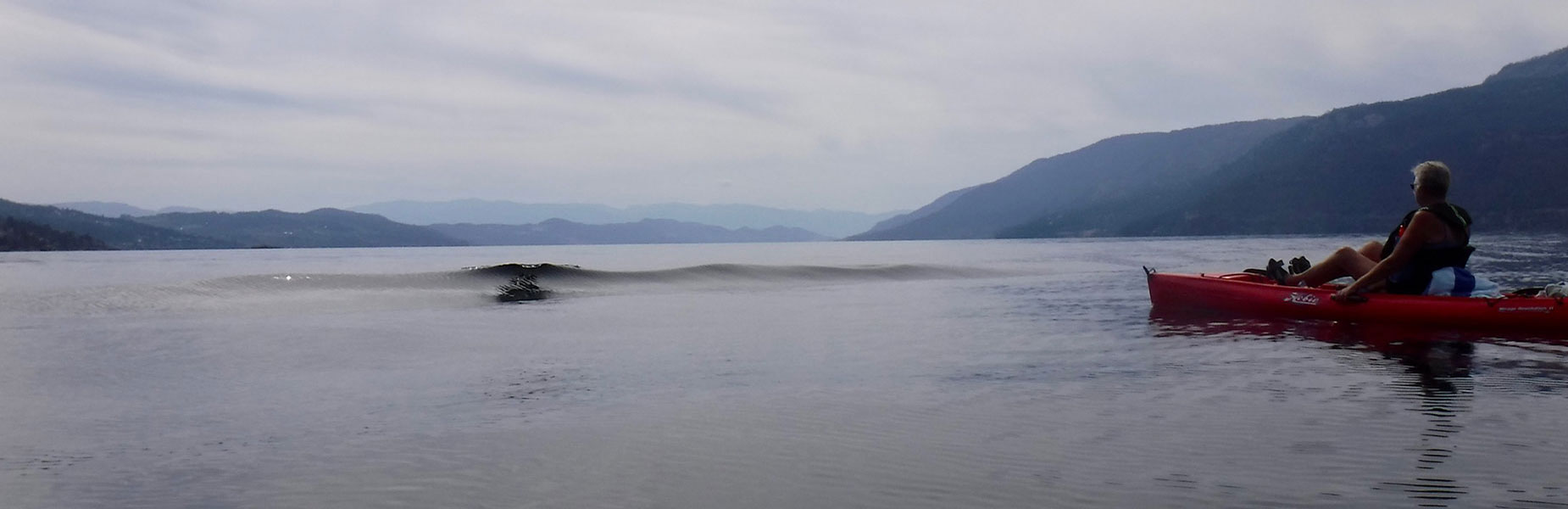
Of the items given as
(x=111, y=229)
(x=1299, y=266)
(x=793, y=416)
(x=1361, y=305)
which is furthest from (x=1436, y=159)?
(x=111, y=229)

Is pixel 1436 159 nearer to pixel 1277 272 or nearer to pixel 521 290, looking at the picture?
pixel 521 290

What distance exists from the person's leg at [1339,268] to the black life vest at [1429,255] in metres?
0.39

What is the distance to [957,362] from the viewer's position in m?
12.5

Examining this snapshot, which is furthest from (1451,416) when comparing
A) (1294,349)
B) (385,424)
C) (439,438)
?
(385,424)

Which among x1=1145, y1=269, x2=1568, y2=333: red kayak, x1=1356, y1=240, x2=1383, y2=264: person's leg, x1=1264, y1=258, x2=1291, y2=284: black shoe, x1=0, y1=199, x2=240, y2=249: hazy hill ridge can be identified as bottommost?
x1=1145, y1=269, x2=1568, y2=333: red kayak

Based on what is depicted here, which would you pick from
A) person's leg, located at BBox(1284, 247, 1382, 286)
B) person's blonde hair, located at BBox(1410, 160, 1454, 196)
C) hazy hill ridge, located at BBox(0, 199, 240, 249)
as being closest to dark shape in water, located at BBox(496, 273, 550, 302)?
person's leg, located at BBox(1284, 247, 1382, 286)

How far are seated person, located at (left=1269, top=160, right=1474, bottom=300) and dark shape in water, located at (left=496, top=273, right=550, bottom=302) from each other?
21.5 metres

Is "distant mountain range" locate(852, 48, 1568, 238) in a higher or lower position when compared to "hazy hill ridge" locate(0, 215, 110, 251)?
higher

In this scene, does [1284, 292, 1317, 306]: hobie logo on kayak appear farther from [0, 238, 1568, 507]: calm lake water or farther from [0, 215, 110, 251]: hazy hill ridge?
[0, 215, 110, 251]: hazy hill ridge

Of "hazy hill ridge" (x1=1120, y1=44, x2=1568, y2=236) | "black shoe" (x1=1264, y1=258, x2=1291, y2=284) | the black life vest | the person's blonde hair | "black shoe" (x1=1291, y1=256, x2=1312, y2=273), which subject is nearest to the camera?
the person's blonde hair

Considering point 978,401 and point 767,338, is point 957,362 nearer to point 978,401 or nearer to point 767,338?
point 978,401

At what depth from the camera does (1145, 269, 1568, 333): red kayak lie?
13711 millimetres

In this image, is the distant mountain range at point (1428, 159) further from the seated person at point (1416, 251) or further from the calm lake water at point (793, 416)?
the calm lake water at point (793, 416)

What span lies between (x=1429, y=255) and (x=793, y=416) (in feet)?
35.5
